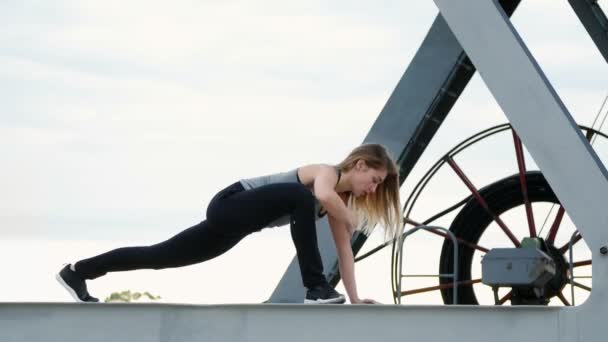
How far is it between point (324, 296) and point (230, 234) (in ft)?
2.45

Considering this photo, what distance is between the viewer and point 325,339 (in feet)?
20.5

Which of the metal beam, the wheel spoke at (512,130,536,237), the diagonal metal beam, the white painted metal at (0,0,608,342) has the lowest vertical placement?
the white painted metal at (0,0,608,342)

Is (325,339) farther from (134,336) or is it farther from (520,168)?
(520,168)

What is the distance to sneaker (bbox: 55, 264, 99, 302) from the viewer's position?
723 cm

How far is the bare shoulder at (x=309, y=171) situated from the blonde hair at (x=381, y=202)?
93 millimetres

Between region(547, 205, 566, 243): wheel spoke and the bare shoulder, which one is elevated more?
region(547, 205, 566, 243): wheel spoke

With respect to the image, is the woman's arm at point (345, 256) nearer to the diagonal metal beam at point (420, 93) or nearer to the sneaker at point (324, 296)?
the sneaker at point (324, 296)

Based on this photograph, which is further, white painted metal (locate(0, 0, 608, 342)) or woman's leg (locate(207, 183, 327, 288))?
woman's leg (locate(207, 183, 327, 288))

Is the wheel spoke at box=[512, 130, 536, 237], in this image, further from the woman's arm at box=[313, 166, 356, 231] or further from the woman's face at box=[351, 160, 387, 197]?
the woman's arm at box=[313, 166, 356, 231]

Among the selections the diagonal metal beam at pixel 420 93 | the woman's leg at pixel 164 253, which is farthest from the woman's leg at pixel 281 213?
the diagonal metal beam at pixel 420 93

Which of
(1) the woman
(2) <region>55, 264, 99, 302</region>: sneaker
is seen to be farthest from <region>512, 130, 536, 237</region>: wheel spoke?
(2) <region>55, 264, 99, 302</region>: sneaker

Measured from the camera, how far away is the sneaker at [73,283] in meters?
7.23

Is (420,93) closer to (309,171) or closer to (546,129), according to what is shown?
(309,171)

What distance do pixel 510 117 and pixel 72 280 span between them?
2.47 meters
